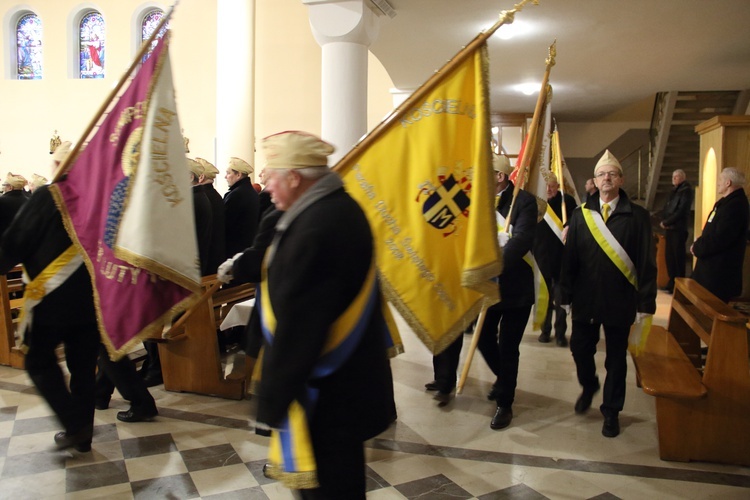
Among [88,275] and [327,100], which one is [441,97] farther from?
[327,100]

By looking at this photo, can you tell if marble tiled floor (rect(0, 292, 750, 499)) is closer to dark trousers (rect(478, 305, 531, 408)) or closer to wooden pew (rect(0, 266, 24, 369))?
dark trousers (rect(478, 305, 531, 408))

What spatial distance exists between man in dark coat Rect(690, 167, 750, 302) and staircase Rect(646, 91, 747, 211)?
22.6ft

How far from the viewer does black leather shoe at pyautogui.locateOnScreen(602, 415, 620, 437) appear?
3.98 metres

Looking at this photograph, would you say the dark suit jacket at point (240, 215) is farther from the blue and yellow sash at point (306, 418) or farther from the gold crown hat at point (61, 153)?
the blue and yellow sash at point (306, 418)

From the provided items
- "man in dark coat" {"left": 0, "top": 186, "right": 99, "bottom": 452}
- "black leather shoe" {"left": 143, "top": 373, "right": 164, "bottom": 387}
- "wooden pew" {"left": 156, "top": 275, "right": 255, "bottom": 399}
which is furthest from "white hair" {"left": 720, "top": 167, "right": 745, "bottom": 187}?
"man in dark coat" {"left": 0, "top": 186, "right": 99, "bottom": 452}

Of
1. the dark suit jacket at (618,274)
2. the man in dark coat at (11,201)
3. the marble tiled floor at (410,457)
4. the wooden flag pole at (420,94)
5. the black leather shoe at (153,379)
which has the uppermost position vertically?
the wooden flag pole at (420,94)

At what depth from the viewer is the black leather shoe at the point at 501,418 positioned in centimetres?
410

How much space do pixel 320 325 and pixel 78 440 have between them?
2.45 m

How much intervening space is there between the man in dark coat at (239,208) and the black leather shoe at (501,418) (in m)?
2.83

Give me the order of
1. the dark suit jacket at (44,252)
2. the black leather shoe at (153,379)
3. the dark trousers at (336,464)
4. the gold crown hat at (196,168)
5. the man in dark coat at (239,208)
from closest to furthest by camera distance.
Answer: the dark trousers at (336,464) → the dark suit jacket at (44,252) → the black leather shoe at (153,379) → the gold crown hat at (196,168) → the man in dark coat at (239,208)

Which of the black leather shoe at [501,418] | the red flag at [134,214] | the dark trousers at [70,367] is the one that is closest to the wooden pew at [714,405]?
the black leather shoe at [501,418]

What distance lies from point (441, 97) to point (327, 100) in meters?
3.11

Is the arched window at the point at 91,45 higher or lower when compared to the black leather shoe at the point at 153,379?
higher

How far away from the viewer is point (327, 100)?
6203 millimetres
